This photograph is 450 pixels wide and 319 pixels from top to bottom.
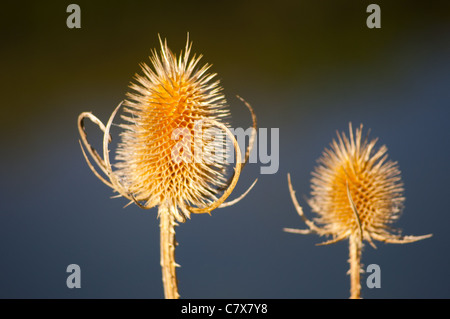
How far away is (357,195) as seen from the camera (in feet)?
5.23

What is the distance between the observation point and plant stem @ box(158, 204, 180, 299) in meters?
1.15

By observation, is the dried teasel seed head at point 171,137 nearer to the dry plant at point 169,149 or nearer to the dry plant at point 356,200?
the dry plant at point 169,149

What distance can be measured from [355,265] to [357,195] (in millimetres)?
231

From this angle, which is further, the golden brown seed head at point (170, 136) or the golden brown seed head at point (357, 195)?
the golden brown seed head at point (357, 195)

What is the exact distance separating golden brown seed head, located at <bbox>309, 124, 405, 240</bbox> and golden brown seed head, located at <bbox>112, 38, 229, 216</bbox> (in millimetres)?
515

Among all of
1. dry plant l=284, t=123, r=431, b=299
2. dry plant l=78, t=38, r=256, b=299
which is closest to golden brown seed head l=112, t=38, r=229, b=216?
dry plant l=78, t=38, r=256, b=299

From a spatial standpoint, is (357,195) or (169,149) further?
(357,195)

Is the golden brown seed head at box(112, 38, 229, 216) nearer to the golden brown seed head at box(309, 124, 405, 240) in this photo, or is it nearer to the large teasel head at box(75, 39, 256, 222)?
the large teasel head at box(75, 39, 256, 222)

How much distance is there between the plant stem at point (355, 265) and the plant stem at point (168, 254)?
1.92 feet

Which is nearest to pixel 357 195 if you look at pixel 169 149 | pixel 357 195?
pixel 357 195

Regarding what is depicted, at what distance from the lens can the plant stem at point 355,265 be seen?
146 centimetres

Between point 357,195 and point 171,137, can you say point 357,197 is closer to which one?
point 357,195

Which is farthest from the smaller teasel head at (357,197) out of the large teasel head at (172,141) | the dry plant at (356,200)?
the large teasel head at (172,141)
